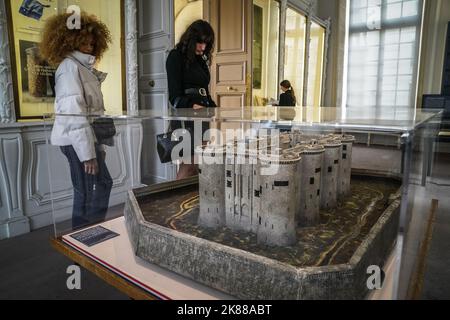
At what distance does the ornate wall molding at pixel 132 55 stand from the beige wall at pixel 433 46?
20.0 ft

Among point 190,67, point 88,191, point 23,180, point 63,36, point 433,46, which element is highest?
point 433,46

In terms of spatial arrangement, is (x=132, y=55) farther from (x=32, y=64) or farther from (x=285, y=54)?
(x=285, y=54)

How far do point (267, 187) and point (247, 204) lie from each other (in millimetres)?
113

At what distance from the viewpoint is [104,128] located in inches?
45.8

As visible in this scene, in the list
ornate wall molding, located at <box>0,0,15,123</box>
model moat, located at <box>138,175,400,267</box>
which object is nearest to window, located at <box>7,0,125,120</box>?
ornate wall molding, located at <box>0,0,15,123</box>

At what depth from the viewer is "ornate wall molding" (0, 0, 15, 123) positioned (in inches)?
86.0

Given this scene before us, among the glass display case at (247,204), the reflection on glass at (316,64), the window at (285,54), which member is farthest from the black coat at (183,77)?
the reflection on glass at (316,64)

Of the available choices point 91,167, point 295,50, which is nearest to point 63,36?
point 91,167

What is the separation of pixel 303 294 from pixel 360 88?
7995 millimetres

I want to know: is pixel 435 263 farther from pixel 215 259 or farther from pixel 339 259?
pixel 215 259

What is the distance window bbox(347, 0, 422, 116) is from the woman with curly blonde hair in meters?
7.09

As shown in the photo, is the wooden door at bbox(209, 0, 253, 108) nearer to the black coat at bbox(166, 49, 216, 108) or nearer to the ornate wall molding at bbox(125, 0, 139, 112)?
the ornate wall molding at bbox(125, 0, 139, 112)

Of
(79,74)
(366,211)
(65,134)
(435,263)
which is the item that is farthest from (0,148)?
(435,263)

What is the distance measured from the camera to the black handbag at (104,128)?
1124 mm
